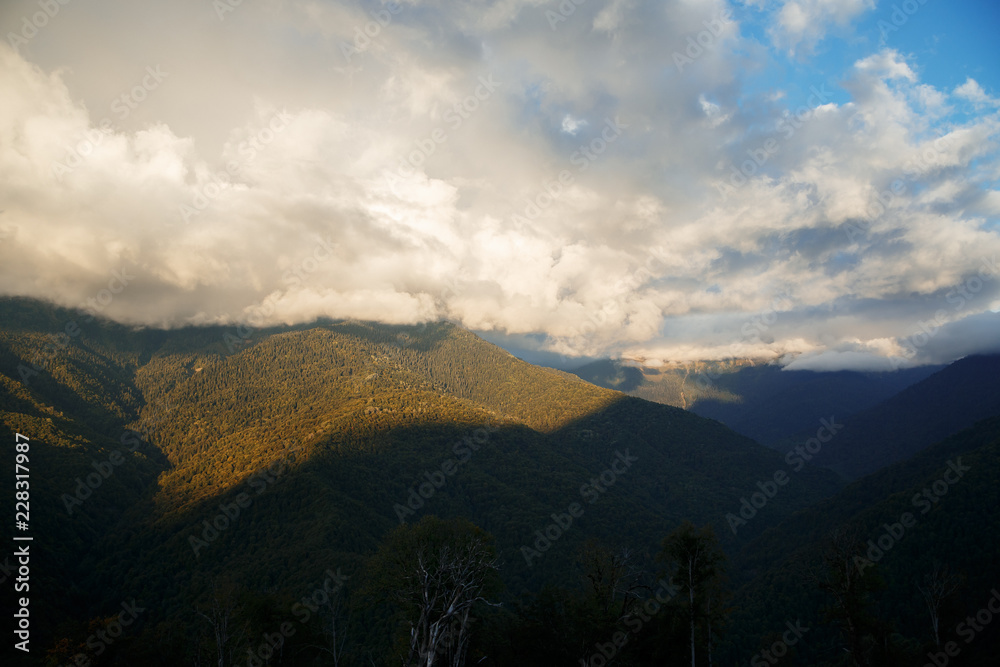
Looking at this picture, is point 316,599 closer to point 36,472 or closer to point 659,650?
point 659,650

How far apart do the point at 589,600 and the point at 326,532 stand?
93.1 m

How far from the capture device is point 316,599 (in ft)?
279

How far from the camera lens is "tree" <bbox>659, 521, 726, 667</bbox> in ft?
122

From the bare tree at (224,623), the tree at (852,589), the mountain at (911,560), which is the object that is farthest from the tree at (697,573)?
the mountain at (911,560)

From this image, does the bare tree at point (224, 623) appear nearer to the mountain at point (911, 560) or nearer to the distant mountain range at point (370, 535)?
the distant mountain range at point (370, 535)

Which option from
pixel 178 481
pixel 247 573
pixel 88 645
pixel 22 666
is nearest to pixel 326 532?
pixel 247 573

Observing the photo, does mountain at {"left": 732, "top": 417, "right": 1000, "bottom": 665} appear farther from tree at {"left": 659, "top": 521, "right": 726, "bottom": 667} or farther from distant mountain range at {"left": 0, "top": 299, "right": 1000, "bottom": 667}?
tree at {"left": 659, "top": 521, "right": 726, "bottom": 667}

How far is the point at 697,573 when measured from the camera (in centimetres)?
3744

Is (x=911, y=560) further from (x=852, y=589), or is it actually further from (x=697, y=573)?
(x=697, y=573)

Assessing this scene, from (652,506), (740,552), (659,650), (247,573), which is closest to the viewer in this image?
(659,650)

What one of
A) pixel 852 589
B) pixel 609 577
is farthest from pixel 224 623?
pixel 852 589

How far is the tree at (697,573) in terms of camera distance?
3716 centimetres

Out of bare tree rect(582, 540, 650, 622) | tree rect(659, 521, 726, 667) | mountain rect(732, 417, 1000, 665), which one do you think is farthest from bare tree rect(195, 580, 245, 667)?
mountain rect(732, 417, 1000, 665)

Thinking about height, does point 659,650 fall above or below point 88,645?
below
